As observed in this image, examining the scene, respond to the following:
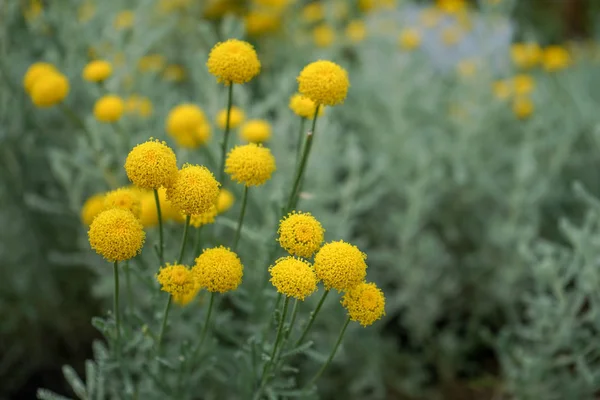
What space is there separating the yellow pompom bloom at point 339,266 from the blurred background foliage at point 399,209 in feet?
2.59

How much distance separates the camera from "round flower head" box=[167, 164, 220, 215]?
89cm

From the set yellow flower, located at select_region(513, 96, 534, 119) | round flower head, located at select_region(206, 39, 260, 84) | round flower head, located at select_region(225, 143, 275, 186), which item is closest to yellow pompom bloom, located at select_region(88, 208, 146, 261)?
round flower head, located at select_region(225, 143, 275, 186)

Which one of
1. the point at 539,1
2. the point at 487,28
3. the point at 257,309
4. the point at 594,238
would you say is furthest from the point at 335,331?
the point at 539,1

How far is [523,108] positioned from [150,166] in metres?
1.78

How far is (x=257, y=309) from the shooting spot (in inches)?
54.1

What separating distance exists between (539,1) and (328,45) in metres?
2.59

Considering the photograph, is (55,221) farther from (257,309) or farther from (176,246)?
(257,309)

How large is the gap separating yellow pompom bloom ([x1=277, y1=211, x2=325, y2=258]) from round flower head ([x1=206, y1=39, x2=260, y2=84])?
0.28 meters

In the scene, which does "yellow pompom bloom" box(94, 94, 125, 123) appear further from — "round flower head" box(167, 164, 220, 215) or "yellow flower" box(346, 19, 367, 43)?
"yellow flower" box(346, 19, 367, 43)

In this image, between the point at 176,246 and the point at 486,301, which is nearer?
the point at 176,246

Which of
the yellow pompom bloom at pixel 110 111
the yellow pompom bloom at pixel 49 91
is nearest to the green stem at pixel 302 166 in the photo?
the yellow pompom bloom at pixel 110 111

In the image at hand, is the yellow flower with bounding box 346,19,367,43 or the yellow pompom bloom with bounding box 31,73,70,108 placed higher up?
the yellow flower with bounding box 346,19,367,43

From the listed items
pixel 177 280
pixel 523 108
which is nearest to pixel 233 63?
pixel 177 280

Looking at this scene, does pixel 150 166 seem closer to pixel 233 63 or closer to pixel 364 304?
pixel 233 63
